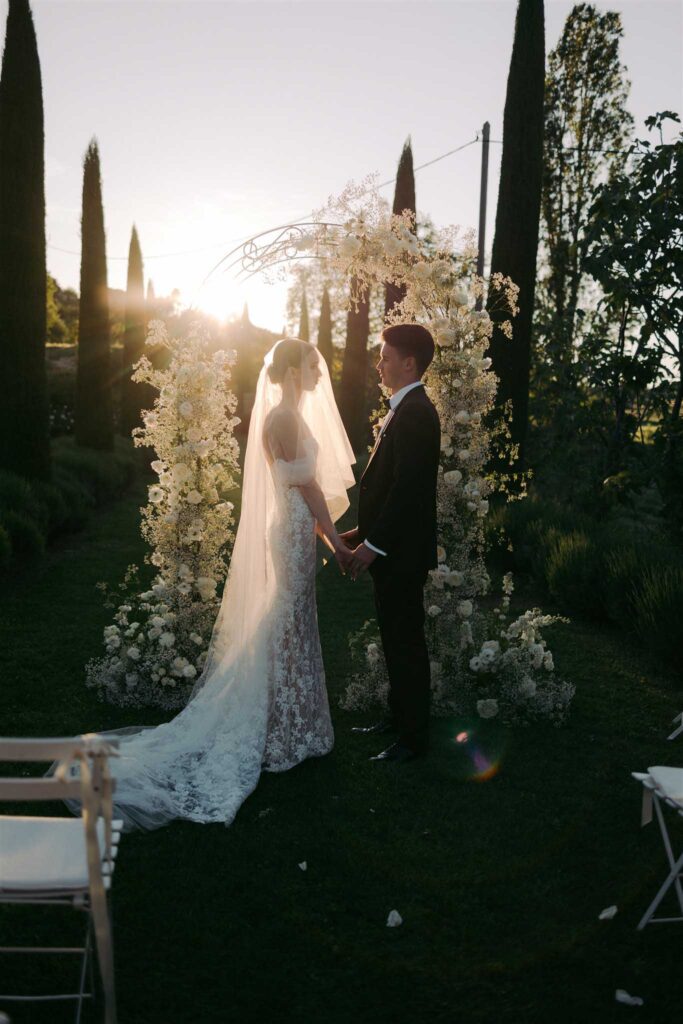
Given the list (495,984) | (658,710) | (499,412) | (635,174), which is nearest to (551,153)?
(499,412)

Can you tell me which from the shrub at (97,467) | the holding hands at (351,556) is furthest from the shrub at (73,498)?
the holding hands at (351,556)

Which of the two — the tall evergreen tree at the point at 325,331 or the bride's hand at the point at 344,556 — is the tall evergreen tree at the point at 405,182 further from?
the bride's hand at the point at 344,556

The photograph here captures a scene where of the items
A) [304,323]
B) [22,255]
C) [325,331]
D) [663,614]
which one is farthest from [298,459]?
[304,323]

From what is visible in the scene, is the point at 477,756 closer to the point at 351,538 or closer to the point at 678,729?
the point at 678,729

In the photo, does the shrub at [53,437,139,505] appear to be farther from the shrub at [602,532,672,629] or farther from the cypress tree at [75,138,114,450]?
the shrub at [602,532,672,629]

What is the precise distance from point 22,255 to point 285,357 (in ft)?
32.5

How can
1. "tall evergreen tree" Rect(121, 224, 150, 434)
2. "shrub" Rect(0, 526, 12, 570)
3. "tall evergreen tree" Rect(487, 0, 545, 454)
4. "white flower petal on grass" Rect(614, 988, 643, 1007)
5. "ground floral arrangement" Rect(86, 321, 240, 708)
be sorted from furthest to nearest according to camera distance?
"tall evergreen tree" Rect(121, 224, 150, 434)
"tall evergreen tree" Rect(487, 0, 545, 454)
"shrub" Rect(0, 526, 12, 570)
"ground floral arrangement" Rect(86, 321, 240, 708)
"white flower petal on grass" Rect(614, 988, 643, 1007)

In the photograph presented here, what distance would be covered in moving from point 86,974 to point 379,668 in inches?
130

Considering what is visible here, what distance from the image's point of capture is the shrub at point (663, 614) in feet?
22.2

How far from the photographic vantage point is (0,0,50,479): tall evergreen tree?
43.5ft

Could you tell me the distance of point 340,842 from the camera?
4172 millimetres

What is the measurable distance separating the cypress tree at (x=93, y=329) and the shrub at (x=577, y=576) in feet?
49.1

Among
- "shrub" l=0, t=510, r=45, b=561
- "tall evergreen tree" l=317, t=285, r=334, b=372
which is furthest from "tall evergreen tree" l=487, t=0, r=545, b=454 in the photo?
"tall evergreen tree" l=317, t=285, r=334, b=372

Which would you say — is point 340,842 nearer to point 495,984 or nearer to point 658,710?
point 495,984
